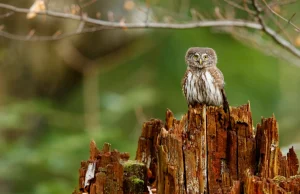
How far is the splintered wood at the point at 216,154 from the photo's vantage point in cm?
515

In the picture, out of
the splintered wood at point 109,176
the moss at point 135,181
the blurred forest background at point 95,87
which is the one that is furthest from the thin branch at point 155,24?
the blurred forest background at point 95,87

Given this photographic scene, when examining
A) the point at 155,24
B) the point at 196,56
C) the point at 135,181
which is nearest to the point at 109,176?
the point at 135,181

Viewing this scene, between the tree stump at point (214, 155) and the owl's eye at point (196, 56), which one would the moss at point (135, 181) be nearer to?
the tree stump at point (214, 155)

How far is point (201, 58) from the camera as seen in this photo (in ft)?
24.1

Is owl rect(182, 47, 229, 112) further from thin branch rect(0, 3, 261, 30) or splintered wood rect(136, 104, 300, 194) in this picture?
splintered wood rect(136, 104, 300, 194)

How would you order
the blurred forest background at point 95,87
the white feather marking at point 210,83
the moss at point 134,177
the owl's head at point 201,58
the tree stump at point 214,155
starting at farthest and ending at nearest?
1. the blurred forest background at point 95,87
2. the owl's head at point 201,58
3. the white feather marking at point 210,83
4. the moss at point 134,177
5. the tree stump at point 214,155

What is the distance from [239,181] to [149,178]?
1.00 metres

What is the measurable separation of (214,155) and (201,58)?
2.18 meters

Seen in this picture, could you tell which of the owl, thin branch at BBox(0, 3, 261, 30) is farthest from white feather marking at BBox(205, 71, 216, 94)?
thin branch at BBox(0, 3, 261, 30)

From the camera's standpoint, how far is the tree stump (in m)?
5.15

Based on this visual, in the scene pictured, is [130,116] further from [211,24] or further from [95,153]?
[95,153]

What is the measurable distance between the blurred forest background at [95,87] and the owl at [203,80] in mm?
3441

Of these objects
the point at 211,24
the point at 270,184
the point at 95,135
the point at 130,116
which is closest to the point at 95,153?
the point at 270,184

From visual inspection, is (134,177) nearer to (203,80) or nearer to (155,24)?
(203,80)
